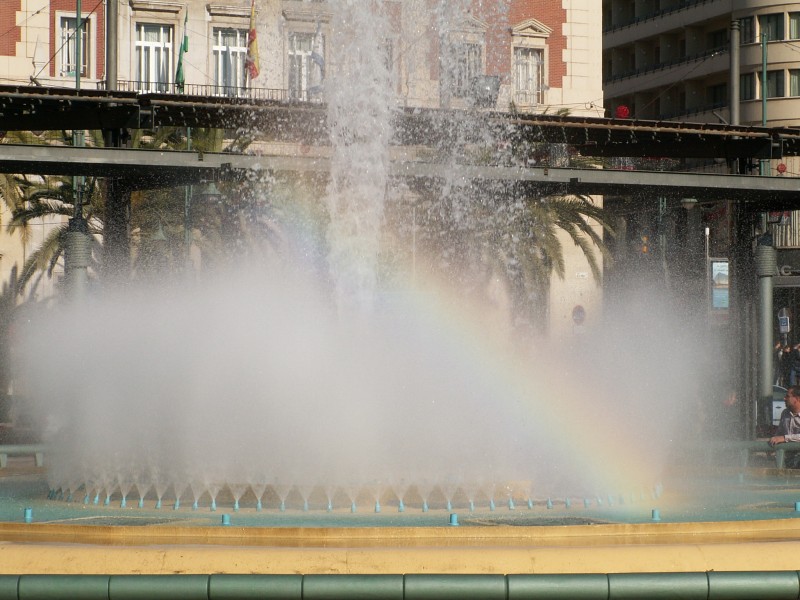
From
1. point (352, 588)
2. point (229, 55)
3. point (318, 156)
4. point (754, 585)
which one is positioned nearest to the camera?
point (352, 588)

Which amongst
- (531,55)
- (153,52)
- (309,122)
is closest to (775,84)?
(531,55)

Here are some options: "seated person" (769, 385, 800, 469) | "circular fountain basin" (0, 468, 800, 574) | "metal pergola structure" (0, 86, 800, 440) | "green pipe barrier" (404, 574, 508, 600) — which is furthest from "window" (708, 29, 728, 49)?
"green pipe barrier" (404, 574, 508, 600)

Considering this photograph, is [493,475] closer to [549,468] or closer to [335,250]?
[549,468]

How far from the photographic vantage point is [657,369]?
26391 mm

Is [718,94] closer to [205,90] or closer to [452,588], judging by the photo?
[205,90]

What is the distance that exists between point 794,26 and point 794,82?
7.55 feet

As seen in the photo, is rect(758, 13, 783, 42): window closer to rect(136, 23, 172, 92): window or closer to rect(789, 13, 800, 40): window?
rect(789, 13, 800, 40): window

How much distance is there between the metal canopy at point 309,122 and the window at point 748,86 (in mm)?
33558

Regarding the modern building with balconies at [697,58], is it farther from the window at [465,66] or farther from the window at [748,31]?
the window at [465,66]

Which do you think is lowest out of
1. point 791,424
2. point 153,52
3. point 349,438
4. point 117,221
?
point 791,424

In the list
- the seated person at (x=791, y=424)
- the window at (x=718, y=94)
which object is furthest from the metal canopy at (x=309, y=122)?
the window at (x=718, y=94)

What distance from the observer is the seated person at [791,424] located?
13.3 meters

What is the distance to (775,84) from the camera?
5341 cm

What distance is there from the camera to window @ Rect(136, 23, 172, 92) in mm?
39688
